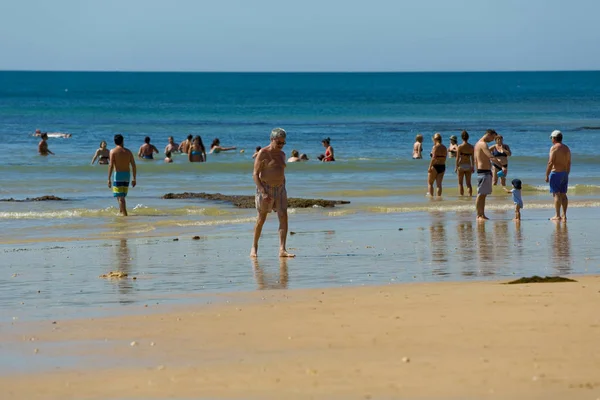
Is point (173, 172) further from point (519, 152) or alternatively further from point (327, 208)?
point (519, 152)

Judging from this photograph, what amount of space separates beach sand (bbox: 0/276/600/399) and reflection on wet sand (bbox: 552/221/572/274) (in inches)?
73.0

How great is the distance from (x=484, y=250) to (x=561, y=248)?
0.88 metres

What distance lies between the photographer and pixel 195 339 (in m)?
7.23

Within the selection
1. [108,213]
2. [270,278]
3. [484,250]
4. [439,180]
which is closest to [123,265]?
[270,278]

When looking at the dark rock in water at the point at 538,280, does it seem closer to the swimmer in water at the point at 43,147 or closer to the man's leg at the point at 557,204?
the man's leg at the point at 557,204

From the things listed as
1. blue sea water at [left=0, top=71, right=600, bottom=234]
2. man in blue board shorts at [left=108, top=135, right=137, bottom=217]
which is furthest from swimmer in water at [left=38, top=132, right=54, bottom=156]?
man in blue board shorts at [left=108, top=135, right=137, bottom=217]

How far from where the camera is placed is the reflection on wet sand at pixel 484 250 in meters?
10.7

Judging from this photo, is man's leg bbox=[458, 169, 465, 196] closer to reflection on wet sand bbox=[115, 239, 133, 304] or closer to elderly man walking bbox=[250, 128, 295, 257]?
reflection on wet sand bbox=[115, 239, 133, 304]

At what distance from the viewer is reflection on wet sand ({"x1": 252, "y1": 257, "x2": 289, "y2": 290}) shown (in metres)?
9.76

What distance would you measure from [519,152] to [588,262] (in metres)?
29.0

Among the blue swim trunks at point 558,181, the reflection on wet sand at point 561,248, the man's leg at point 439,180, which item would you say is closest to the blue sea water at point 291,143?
the man's leg at point 439,180

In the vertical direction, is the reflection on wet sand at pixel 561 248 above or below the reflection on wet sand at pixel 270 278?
below

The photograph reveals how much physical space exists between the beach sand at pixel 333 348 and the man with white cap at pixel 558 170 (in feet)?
21.4

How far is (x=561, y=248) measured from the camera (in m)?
12.4
